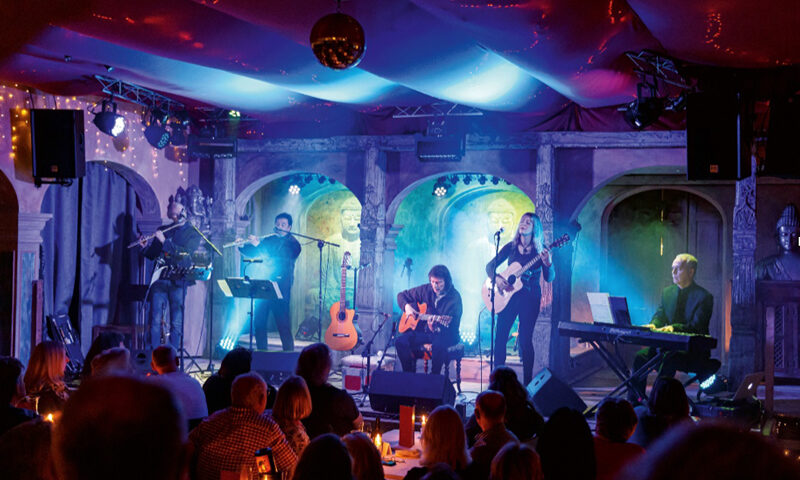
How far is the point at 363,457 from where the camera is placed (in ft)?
11.2

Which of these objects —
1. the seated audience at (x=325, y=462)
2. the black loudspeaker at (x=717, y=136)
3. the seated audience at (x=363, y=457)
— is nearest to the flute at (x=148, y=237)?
the black loudspeaker at (x=717, y=136)

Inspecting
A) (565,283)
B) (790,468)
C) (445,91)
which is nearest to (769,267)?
(565,283)

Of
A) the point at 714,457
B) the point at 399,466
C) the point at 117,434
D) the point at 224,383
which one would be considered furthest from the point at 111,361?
the point at 714,457

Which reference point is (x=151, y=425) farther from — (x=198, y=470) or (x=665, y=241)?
(x=665, y=241)

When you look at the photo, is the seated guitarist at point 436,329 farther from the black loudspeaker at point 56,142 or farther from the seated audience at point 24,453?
the seated audience at point 24,453

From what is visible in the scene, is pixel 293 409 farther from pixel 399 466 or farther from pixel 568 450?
pixel 568 450

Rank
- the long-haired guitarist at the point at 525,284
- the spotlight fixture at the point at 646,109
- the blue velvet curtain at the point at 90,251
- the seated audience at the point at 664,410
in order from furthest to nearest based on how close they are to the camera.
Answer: the blue velvet curtain at the point at 90,251, the long-haired guitarist at the point at 525,284, the spotlight fixture at the point at 646,109, the seated audience at the point at 664,410

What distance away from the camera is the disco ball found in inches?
189

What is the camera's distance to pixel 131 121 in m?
10.8

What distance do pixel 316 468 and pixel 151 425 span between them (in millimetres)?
1474

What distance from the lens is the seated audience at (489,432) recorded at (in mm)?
4074

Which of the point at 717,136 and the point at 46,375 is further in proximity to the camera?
the point at 717,136

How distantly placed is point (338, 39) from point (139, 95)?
6.53m

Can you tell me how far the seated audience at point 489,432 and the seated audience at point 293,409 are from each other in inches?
39.0
